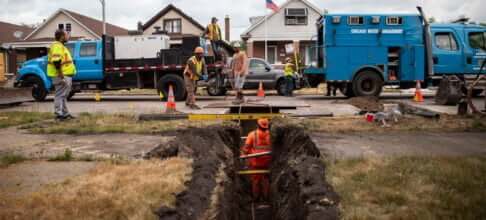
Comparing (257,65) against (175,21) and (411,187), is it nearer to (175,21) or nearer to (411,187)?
(411,187)

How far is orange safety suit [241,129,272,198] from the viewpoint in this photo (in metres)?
9.55

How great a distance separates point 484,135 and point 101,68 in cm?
1369

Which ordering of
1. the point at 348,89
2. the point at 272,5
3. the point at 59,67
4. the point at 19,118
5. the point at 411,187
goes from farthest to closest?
1. the point at 272,5
2. the point at 348,89
3. the point at 19,118
4. the point at 59,67
5. the point at 411,187

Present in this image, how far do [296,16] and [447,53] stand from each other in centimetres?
2470

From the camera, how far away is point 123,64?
1891 cm

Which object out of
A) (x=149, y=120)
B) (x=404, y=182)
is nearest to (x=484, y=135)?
(x=404, y=182)

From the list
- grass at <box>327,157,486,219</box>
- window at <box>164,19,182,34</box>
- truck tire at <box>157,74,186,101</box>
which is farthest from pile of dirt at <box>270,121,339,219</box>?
window at <box>164,19,182,34</box>

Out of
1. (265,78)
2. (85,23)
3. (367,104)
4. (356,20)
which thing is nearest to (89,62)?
(265,78)

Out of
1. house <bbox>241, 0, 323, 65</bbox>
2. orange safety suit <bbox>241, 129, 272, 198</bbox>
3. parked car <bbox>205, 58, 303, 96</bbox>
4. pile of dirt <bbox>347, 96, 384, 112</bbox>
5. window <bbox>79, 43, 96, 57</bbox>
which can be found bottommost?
orange safety suit <bbox>241, 129, 272, 198</bbox>

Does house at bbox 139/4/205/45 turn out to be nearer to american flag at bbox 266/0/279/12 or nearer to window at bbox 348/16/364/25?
american flag at bbox 266/0/279/12

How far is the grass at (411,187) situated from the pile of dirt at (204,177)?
139cm

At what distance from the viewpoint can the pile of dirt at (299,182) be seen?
17.1 feet

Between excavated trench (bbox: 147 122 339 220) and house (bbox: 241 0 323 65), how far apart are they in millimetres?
30747

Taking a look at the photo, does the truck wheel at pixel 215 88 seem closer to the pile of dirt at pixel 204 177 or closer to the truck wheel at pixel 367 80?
the truck wheel at pixel 367 80
